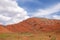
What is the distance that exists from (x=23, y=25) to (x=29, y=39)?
49.5 meters

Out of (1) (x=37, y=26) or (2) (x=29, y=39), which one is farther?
(1) (x=37, y=26)

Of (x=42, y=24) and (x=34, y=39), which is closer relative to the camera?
(x=34, y=39)

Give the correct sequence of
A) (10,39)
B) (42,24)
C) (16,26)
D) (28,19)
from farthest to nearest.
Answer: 1. (28,19)
2. (42,24)
3. (16,26)
4. (10,39)

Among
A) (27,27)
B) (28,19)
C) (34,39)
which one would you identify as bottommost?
(34,39)

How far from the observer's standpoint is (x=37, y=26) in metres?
78.5

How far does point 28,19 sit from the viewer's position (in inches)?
3499

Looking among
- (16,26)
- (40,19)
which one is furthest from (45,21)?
(16,26)

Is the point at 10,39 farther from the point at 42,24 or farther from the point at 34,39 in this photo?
the point at 42,24

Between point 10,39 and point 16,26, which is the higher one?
point 16,26

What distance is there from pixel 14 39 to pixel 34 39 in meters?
3.69

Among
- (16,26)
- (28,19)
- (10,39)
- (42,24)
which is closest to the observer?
(10,39)

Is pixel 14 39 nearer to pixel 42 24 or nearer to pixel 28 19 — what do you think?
pixel 42 24

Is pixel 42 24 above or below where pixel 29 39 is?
above

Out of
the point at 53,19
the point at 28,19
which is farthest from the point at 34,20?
the point at 53,19
